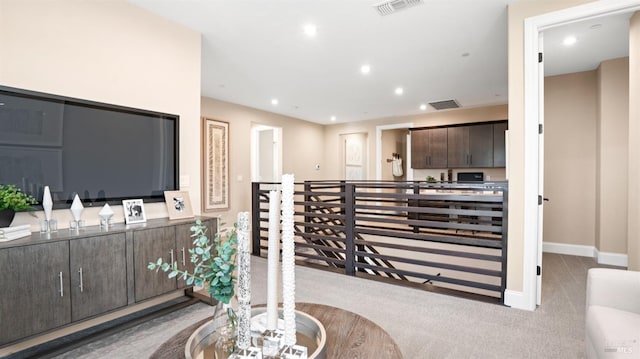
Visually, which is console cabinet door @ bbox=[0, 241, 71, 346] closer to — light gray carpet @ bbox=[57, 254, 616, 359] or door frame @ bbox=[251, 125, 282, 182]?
light gray carpet @ bbox=[57, 254, 616, 359]

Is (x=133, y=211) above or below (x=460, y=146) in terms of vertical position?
below

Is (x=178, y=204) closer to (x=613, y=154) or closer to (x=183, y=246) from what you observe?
(x=183, y=246)

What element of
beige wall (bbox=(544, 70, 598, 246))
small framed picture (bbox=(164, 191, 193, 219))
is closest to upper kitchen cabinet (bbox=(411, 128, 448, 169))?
beige wall (bbox=(544, 70, 598, 246))

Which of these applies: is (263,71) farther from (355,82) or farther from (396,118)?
(396,118)

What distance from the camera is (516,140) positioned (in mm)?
2643

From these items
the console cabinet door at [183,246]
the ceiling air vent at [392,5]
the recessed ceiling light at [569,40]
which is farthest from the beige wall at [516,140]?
the console cabinet door at [183,246]

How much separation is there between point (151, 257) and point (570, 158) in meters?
5.57

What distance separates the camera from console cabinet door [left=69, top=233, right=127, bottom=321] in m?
1.99

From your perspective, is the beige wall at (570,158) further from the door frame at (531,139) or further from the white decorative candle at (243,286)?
the white decorative candle at (243,286)

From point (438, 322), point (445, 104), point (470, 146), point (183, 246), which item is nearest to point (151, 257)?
point (183, 246)

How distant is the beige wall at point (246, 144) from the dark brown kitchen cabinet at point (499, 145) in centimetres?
430

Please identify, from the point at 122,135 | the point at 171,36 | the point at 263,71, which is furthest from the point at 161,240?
the point at 263,71

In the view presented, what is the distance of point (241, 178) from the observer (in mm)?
6102

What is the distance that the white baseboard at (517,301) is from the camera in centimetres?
264
